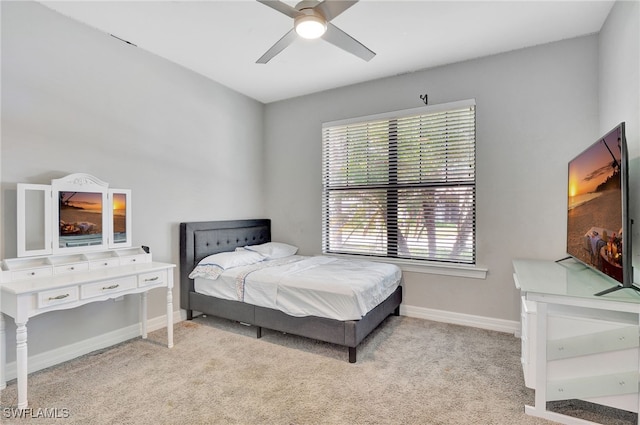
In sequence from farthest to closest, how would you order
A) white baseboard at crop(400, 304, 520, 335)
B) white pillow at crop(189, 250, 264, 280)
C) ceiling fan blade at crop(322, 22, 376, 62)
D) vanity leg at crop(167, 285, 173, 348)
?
white pillow at crop(189, 250, 264, 280), white baseboard at crop(400, 304, 520, 335), vanity leg at crop(167, 285, 173, 348), ceiling fan blade at crop(322, 22, 376, 62)

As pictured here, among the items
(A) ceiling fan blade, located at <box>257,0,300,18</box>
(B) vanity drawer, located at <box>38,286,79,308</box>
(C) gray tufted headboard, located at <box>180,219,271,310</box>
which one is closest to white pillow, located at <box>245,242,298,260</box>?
(C) gray tufted headboard, located at <box>180,219,271,310</box>

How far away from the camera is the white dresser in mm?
1627

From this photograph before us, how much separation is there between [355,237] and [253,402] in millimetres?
2329

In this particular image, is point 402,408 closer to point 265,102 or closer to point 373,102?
point 373,102

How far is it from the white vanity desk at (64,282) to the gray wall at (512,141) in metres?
2.71

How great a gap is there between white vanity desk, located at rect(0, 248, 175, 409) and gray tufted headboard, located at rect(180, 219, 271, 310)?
1.69ft

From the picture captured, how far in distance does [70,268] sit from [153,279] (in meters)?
0.58

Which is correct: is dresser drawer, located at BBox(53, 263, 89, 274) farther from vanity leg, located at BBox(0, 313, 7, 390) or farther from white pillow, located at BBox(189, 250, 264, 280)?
white pillow, located at BBox(189, 250, 264, 280)

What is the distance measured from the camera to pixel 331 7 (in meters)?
1.90

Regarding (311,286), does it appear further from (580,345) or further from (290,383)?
(580,345)

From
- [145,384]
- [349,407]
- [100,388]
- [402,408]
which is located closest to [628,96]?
[402,408]

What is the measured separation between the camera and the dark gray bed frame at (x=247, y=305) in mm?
2506

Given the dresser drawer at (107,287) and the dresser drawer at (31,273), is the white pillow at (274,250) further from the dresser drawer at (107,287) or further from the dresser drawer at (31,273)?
the dresser drawer at (31,273)

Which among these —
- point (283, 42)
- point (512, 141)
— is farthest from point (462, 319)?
point (283, 42)
